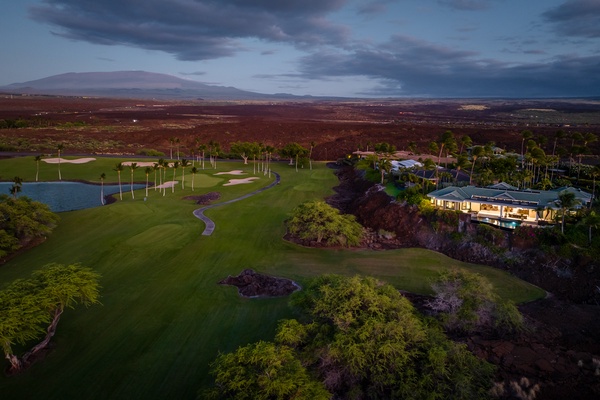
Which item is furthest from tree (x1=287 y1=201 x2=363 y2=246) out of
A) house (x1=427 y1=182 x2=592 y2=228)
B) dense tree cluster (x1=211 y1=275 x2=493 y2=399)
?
dense tree cluster (x1=211 y1=275 x2=493 y2=399)

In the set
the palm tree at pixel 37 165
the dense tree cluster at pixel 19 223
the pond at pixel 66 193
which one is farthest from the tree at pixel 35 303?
the palm tree at pixel 37 165

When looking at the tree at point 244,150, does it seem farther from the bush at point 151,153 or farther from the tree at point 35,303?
the tree at point 35,303

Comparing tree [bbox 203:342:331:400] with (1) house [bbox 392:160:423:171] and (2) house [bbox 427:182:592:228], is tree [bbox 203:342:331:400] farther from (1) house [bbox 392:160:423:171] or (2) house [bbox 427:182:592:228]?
(1) house [bbox 392:160:423:171]

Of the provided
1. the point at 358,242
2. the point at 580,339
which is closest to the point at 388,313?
the point at 580,339

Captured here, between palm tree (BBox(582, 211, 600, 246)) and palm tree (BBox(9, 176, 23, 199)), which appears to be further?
palm tree (BBox(9, 176, 23, 199))

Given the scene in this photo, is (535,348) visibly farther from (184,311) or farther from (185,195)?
(185,195)

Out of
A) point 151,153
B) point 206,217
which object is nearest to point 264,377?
point 206,217

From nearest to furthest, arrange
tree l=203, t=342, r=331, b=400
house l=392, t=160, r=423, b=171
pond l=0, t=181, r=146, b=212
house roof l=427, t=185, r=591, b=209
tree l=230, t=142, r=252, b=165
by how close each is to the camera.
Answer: tree l=203, t=342, r=331, b=400 < house roof l=427, t=185, r=591, b=209 < pond l=0, t=181, r=146, b=212 < house l=392, t=160, r=423, b=171 < tree l=230, t=142, r=252, b=165
